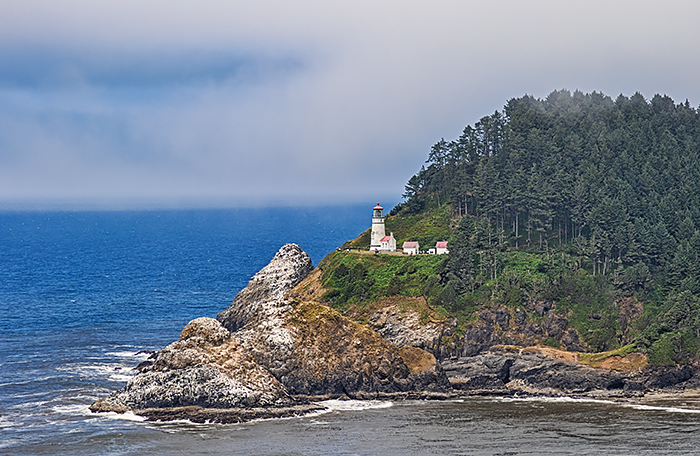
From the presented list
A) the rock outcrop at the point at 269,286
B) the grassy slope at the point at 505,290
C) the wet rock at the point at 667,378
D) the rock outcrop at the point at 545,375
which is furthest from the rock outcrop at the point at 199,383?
the wet rock at the point at 667,378

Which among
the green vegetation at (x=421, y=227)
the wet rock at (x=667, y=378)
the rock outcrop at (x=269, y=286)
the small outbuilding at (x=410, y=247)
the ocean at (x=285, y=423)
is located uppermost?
the green vegetation at (x=421, y=227)

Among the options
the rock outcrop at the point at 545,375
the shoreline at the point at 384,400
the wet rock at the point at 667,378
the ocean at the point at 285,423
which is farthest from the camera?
the rock outcrop at the point at 545,375

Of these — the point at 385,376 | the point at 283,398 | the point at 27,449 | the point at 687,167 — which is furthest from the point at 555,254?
the point at 27,449

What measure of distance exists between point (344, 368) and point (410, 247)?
34.3 m

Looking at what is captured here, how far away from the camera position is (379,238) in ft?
382

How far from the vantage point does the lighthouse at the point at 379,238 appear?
114 m

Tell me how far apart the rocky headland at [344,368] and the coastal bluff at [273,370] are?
101mm

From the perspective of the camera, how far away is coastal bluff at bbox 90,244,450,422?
2913 inches

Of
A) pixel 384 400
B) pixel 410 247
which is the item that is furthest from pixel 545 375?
pixel 410 247

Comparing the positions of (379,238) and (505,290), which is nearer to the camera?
(505,290)

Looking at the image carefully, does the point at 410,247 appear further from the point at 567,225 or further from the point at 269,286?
the point at 567,225

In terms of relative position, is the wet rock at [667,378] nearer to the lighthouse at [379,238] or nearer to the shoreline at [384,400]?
the shoreline at [384,400]

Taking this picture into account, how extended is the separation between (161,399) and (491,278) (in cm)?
4387

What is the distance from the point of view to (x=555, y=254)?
105125 millimetres
